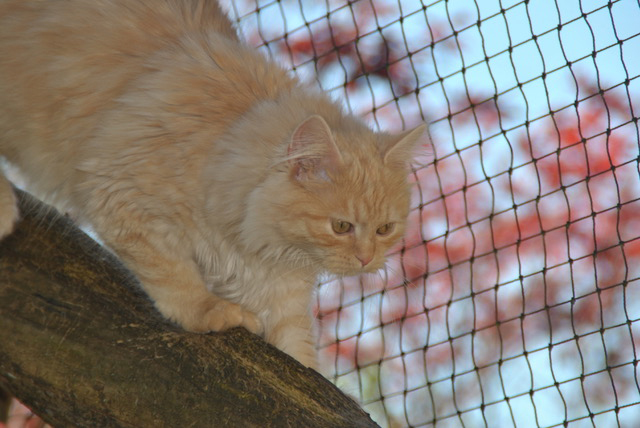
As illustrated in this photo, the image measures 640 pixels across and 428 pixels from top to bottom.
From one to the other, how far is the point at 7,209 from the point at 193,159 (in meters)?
0.45

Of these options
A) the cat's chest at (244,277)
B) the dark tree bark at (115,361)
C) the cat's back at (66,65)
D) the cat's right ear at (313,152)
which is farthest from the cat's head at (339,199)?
the cat's back at (66,65)

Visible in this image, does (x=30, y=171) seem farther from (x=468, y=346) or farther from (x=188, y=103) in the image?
(x=468, y=346)

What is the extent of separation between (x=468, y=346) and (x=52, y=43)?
2.73m

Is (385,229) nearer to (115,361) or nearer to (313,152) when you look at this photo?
(313,152)

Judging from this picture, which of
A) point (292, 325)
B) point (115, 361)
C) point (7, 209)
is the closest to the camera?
point (115, 361)

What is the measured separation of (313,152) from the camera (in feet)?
6.11

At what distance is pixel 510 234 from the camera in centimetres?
386

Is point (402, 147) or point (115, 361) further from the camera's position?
point (402, 147)

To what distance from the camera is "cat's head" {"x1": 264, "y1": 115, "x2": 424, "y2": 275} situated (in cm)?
190

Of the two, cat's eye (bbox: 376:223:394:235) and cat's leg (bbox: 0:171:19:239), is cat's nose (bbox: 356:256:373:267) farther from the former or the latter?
cat's leg (bbox: 0:171:19:239)

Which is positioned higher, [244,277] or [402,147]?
[402,147]

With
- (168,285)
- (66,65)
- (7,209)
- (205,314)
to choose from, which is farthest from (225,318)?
(66,65)

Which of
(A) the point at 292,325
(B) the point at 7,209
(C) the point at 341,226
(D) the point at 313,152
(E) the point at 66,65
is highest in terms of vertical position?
(E) the point at 66,65

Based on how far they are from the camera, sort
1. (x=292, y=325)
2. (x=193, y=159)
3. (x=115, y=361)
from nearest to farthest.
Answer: (x=115, y=361) → (x=193, y=159) → (x=292, y=325)
